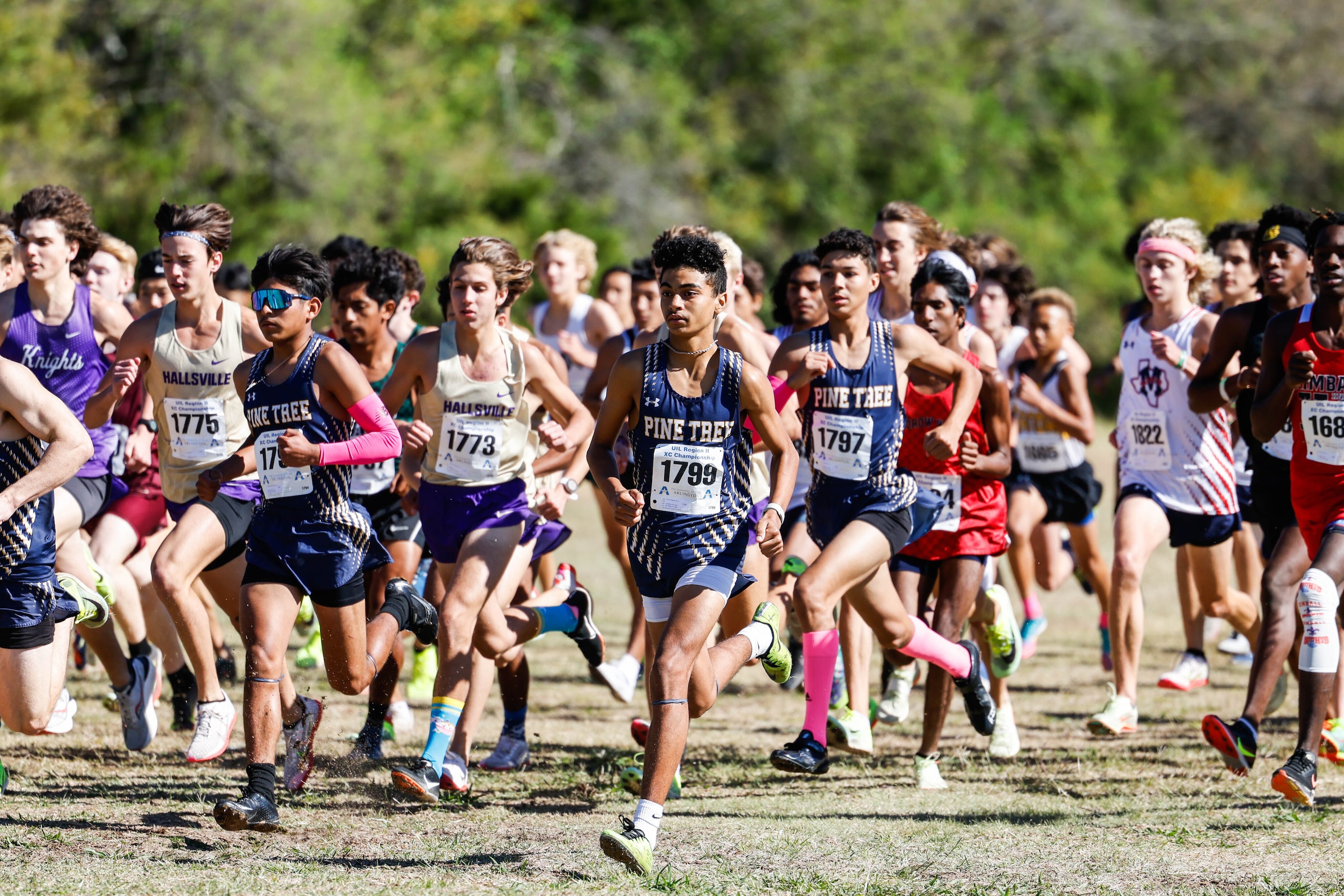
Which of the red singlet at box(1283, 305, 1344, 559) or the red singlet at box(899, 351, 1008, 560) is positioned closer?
the red singlet at box(1283, 305, 1344, 559)

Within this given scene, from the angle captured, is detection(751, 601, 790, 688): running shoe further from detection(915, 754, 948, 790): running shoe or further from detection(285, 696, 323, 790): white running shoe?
detection(285, 696, 323, 790): white running shoe

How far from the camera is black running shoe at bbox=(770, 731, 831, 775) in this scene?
5656 millimetres

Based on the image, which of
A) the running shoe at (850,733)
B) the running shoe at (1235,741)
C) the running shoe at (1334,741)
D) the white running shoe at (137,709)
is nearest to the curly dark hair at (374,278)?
the white running shoe at (137,709)

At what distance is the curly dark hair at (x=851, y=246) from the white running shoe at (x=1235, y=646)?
15.0ft

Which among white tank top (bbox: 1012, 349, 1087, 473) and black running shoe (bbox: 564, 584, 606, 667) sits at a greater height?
white tank top (bbox: 1012, 349, 1087, 473)

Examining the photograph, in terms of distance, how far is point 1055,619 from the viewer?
11.6 meters

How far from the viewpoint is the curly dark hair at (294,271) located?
5.52 metres

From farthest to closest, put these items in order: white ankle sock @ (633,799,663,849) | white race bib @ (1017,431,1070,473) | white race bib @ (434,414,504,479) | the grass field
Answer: white race bib @ (1017,431,1070,473), white race bib @ (434,414,504,479), the grass field, white ankle sock @ (633,799,663,849)

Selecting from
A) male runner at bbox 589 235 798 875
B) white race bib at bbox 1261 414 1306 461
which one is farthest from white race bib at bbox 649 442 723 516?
A: white race bib at bbox 1261 414 1306 461

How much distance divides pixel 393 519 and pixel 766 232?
26.4 meters

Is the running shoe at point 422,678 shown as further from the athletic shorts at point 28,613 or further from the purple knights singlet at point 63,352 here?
the athletic shorts at point 28,613

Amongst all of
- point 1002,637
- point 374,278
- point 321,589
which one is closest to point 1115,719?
point 1002,637

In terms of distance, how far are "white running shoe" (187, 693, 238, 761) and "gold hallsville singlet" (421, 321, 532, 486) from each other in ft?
3.73

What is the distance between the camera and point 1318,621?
17.7ft
